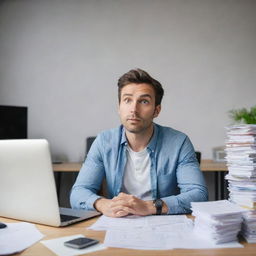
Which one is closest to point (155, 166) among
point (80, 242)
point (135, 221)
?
point (135, 221)

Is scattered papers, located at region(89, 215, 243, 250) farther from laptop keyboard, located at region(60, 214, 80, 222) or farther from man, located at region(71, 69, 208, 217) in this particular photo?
man, located at region(71, 69, 208, 217)

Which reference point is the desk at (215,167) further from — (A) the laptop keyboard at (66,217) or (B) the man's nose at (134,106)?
(A) the laptop keyboard at (66,217)

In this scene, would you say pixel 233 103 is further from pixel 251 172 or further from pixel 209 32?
pixel 251 172

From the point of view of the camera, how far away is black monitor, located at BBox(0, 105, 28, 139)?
3.08 metres

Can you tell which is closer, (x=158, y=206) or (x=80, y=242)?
(x=80, y=242)

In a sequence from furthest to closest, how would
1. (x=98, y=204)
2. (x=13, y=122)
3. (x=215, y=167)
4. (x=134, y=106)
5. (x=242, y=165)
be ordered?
(x=13, y=122)
(x=215, y=167)
(x=134, y=106)
(x=98, y=204)
(x=242, y=165)

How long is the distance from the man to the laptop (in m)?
0.44

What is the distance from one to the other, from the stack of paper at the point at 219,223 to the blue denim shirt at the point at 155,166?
0.49 metres

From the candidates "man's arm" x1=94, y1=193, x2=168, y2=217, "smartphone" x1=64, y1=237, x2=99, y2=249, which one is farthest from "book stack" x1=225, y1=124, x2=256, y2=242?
"smartphone" x1=64, y1=237, x2=99, y2=249

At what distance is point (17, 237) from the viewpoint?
1.03 metres

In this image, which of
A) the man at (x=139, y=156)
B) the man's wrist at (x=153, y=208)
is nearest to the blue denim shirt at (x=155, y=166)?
the man at (x=139, y=156)

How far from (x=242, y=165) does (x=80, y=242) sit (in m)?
0.62

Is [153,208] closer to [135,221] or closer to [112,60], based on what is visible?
[135,221]

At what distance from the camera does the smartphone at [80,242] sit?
36.2 inches
